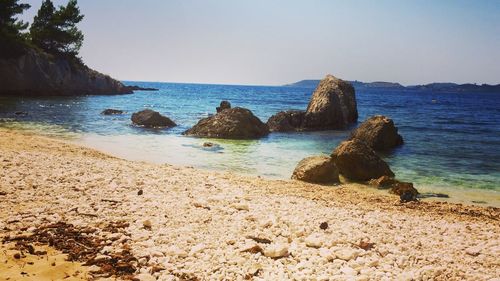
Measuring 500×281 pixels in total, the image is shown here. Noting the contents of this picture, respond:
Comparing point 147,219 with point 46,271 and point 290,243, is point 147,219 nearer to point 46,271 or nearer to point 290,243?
point 46,271

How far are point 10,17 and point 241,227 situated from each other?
203 feet

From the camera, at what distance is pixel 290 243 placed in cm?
625

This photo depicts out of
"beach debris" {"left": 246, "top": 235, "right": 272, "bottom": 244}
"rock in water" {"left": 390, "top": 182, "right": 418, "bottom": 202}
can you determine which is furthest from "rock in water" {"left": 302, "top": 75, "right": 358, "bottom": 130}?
"beach debris" {"left": 246, "top": 235, "right": 272, "bottom": 244}

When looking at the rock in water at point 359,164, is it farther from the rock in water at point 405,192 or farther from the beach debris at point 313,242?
the beach debris at point 313,242

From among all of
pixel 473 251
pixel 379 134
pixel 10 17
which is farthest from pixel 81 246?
pixel 10 17

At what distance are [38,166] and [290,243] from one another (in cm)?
819

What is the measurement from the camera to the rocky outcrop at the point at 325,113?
29.5 meters

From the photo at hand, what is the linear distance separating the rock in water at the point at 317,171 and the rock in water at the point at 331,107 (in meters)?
16.9

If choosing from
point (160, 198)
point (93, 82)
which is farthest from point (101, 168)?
point (93, 82)

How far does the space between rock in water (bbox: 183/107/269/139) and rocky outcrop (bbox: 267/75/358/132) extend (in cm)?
421

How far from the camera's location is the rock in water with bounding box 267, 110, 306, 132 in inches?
1125

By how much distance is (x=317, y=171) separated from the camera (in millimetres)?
12570

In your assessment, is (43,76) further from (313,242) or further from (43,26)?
(313,242)

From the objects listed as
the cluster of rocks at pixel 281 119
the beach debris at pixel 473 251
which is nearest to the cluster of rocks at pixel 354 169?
the beach debris at pixel 473 251
